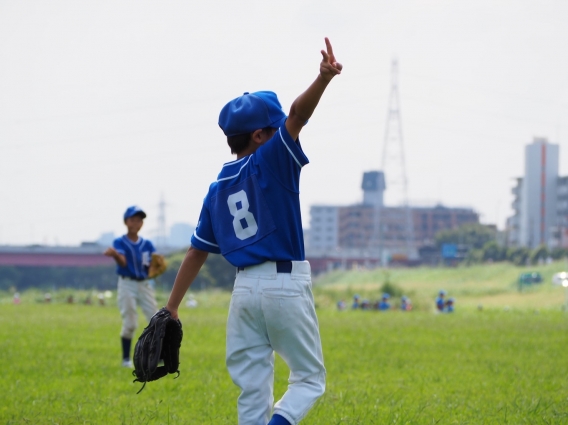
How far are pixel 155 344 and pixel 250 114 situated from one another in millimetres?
1249

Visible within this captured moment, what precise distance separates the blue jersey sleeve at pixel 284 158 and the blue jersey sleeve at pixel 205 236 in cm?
51

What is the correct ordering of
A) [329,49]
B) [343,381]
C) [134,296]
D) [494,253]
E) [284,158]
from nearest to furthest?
[329,49] → [284,158] → [343,381] → [134,296] → [494,253]

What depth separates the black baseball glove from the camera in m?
4.48

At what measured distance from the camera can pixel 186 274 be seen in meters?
4.48

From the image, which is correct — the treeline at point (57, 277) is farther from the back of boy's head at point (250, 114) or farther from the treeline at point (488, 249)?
the back of boy's head at point (250, 114)

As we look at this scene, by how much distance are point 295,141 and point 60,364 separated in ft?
21.4

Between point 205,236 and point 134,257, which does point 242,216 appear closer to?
point 205,236

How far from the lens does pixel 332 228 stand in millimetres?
133125

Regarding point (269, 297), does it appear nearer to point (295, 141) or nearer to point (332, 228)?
point (295, 141)

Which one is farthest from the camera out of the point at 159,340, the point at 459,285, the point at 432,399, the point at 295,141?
the point at 459,285

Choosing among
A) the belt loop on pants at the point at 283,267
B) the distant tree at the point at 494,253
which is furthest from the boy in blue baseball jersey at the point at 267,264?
the distant tree at the point at 494,253

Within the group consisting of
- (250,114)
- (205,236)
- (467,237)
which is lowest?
(467,237)

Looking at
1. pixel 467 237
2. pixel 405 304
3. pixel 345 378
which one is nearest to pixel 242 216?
pixel 345 378

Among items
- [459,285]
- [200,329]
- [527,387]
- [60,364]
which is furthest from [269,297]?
[459,285]
